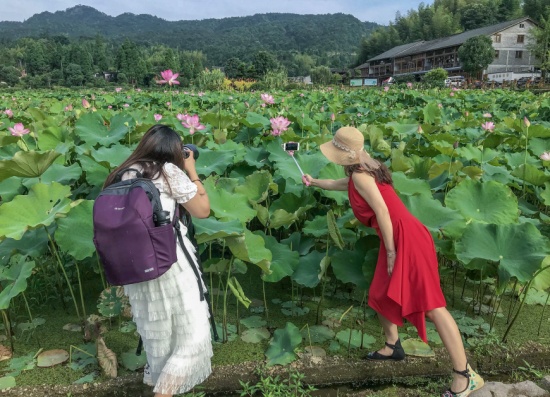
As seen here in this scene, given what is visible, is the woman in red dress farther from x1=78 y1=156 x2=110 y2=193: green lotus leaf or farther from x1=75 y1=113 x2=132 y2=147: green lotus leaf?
x1=75 y1=113 x2=132 y2=147: green lotus leaf

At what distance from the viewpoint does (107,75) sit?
63250 millimetres

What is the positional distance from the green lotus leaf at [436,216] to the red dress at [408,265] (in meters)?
0.26

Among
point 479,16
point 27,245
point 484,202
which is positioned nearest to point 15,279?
point 27,245

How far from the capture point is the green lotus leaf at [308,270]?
7.27 ft

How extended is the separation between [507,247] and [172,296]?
1377 mm

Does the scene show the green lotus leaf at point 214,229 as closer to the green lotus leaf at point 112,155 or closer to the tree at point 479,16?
the green lotus leaf at point 112,155

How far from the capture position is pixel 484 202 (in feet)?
7.88

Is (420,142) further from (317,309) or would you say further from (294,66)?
(294,66)

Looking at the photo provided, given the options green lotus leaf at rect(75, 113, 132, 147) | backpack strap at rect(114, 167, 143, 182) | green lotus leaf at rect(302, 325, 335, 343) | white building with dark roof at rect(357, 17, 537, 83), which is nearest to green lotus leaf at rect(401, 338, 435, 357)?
green lotus leaf at rect(302, 325, 335, 343)

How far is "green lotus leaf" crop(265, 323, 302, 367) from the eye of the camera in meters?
A: 2.10

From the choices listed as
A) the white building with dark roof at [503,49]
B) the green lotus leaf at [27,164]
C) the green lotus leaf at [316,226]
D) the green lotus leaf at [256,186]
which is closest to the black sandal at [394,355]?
the green lotus leaf at [316,226]

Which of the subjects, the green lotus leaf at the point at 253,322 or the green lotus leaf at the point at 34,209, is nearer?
the green lotus leaf at the point at 34,209

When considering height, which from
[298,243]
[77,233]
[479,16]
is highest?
[479,16]

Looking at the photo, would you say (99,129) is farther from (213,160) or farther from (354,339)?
(354,339)
